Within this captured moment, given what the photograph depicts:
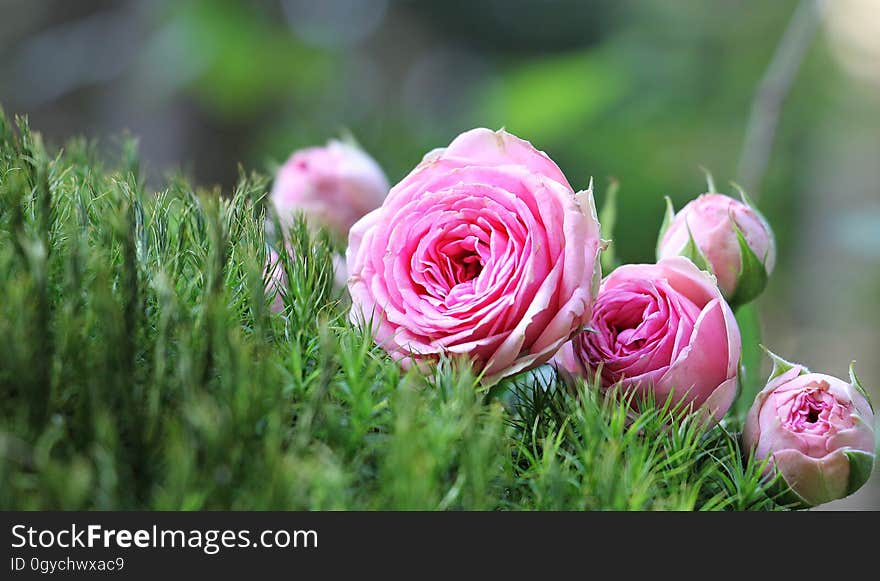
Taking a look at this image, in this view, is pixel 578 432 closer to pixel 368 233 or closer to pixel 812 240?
pixel 368 233

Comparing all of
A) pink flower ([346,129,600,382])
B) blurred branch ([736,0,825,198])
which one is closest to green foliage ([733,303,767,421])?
pink flower ([346,129,600,382])

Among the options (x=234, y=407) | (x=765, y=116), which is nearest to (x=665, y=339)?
(x=234, y=407)

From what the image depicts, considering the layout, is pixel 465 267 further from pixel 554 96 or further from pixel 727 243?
pixel 554 96

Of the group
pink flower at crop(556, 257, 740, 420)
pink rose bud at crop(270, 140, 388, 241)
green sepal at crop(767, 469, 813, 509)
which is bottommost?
green sepal at crop(767, 469, 813, 509)

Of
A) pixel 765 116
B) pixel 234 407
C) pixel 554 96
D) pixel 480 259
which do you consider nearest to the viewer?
pixel 234 407

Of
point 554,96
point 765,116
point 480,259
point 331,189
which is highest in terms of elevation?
point 554,96

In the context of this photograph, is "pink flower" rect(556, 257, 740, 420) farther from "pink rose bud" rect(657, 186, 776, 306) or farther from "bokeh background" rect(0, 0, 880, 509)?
"bokeh background" rect(0, 0, 880, 509)
